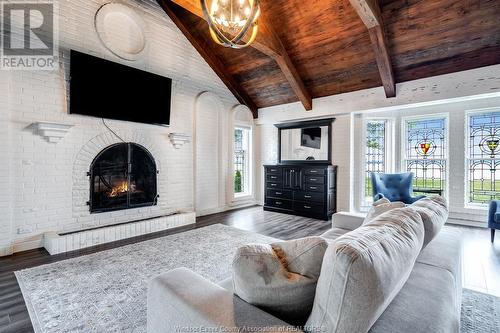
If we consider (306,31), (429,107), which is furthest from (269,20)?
(429,107)

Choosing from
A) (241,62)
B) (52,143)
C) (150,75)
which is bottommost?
(52,143)

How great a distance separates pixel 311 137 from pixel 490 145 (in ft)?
11.0

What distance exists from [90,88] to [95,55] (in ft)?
2.05

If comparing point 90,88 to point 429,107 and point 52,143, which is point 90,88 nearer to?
point 52,143

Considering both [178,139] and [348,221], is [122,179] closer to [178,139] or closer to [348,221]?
[178,139]

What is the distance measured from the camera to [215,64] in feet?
18.1

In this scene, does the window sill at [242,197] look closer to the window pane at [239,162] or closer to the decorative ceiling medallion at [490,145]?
the window pane at [239,162]

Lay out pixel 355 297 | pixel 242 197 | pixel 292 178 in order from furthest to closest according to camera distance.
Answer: pixel 242 197 → pixel 292 178 → pixel 355 297

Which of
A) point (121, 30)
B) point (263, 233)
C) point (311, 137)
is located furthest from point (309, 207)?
point (121, 30)

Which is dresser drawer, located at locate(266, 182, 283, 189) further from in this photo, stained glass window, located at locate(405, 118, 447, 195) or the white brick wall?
stained glass window, located at locate(405, 118, 447, 195)

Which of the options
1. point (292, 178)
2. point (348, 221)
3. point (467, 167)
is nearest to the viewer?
point (348, 221)

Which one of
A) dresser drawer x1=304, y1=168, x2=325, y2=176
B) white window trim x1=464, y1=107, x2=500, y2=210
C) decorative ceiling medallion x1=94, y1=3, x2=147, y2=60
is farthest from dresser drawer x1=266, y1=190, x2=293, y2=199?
decorative ceiling medallion x1=94, y1=3, x2=147, y2=60

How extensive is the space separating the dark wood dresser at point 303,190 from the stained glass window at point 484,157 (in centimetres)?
263

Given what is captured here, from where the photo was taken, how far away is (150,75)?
14.0 ft
